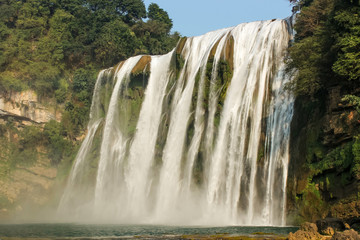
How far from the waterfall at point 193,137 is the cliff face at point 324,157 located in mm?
870

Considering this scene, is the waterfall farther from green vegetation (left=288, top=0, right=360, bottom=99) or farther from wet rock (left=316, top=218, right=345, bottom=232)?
wet rock (left=316, top=218, right=345, bottom=232)

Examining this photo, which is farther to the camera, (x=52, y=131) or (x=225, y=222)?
(x=52, y=131)

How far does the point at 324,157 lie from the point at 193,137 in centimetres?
1062

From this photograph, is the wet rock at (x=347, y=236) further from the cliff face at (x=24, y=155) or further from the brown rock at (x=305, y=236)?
the cliff face at (x=24, y=155)

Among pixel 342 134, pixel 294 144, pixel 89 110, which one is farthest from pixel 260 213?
pixel 89 110

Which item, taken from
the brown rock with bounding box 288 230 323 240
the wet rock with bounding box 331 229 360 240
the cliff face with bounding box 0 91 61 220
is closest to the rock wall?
the cliff face with bounding box 0 91 61 220

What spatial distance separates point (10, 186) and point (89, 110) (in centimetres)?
956

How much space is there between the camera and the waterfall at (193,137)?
23.6 m

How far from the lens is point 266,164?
22.9 meters

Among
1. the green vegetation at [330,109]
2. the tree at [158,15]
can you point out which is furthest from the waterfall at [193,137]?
the tree at [158,15]

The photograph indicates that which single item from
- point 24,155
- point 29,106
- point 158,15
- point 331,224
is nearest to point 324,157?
point 331,224

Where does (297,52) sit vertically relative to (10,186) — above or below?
above

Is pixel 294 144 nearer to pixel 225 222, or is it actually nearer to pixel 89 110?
pixel 225 222

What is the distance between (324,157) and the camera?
19688mm
